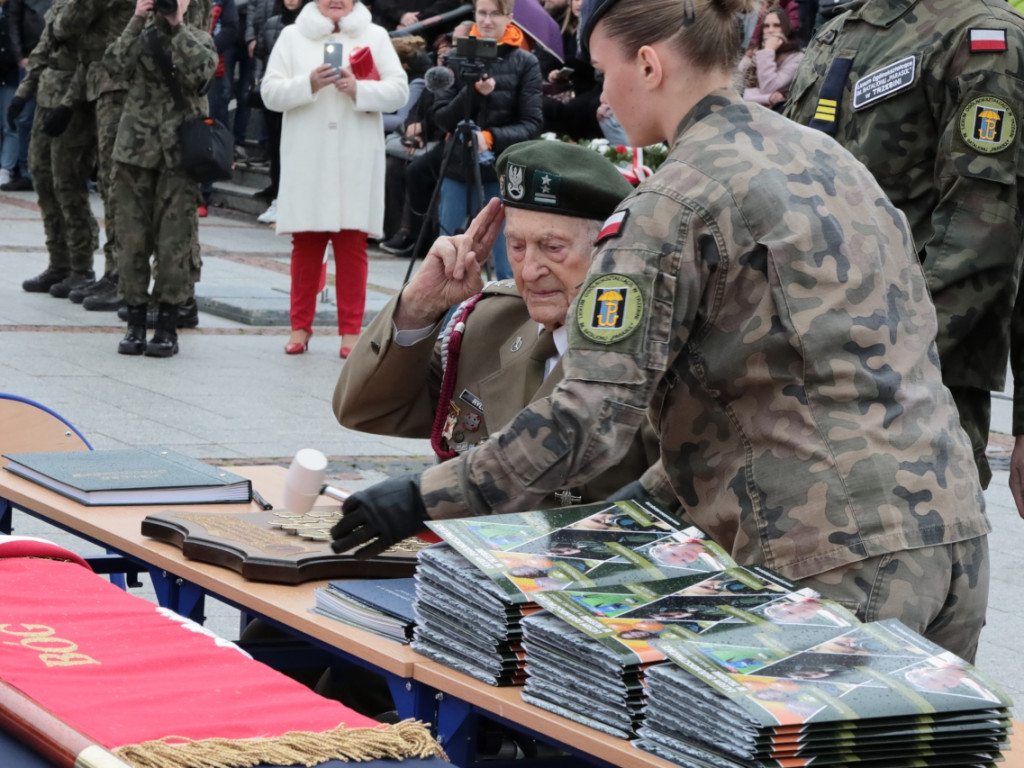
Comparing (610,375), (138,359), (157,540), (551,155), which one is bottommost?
(138,359)

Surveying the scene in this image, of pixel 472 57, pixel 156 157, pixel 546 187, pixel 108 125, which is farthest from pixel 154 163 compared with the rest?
pixel 546 187

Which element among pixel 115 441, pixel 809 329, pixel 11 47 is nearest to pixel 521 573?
pixel 809 329

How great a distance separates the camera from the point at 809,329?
2.18 m

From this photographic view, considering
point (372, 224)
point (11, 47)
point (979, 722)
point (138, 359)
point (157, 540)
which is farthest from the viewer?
point (11, 47)

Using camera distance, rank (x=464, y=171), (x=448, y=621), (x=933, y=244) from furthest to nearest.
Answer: (x=464, y=171)
(x=933, y=244)
(x=448, y=621)

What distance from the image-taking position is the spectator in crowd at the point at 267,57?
43.9 ft

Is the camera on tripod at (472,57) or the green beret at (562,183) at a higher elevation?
the camera on tripod at (472,57)

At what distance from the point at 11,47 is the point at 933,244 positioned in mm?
12586

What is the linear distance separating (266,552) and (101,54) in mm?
6391

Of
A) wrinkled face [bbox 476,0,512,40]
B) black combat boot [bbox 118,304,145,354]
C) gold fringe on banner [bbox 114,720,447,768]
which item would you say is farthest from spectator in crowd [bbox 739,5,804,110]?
gold fringe on banner [bbox 114,720,447,768]

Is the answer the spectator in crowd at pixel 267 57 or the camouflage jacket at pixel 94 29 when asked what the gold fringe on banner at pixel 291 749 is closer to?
the camouflage jacket at pixel 94 29

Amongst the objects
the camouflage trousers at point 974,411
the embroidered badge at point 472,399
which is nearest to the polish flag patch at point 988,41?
the camouflage trousers at point 974,411

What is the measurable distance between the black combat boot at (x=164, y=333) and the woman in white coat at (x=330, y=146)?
26.6 inches

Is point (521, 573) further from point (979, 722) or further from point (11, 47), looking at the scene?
point (11, 47)
